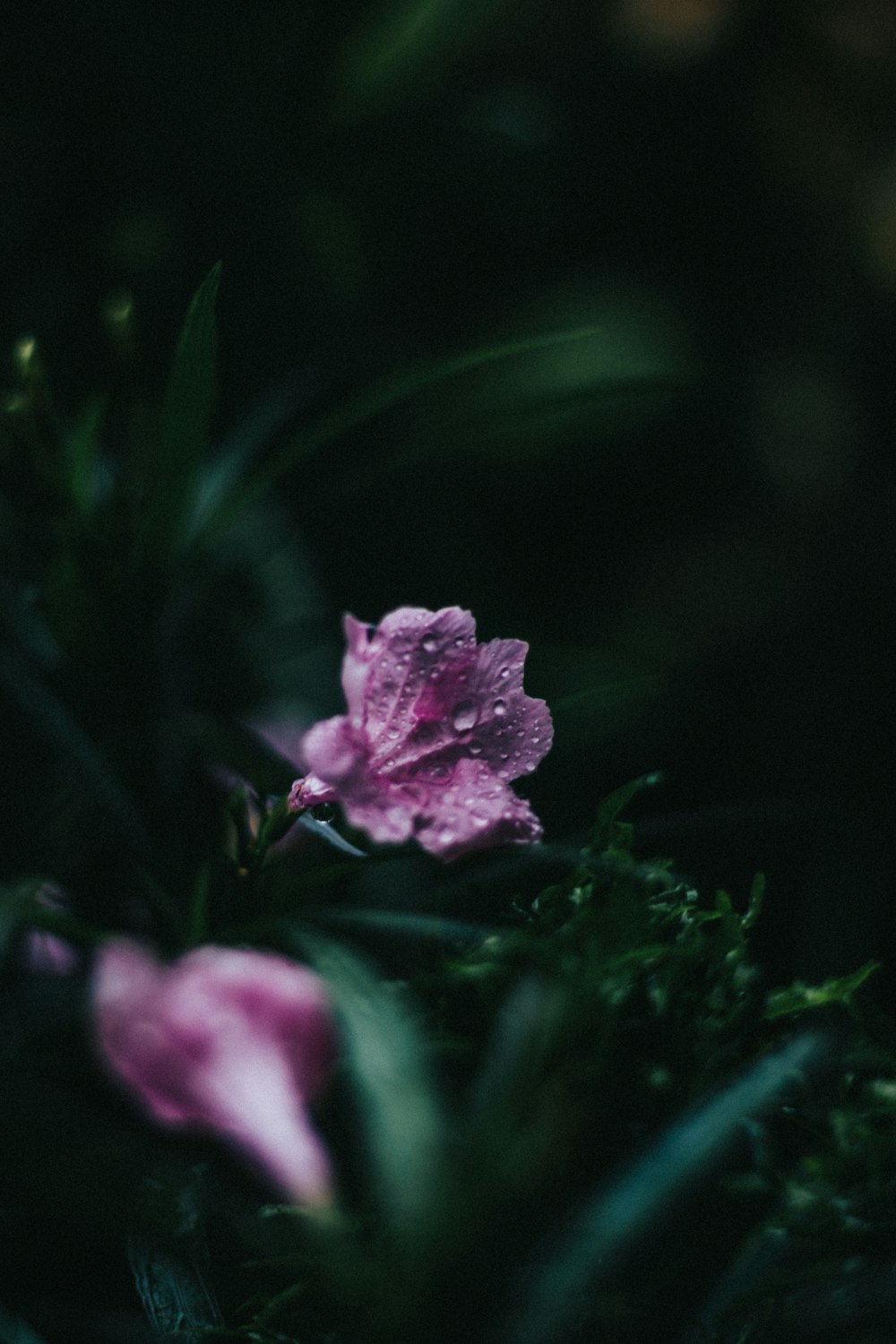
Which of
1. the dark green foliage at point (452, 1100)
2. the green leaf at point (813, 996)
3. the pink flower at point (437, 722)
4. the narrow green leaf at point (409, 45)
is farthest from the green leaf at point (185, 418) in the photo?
the narrow green leaf at point (409, 45)

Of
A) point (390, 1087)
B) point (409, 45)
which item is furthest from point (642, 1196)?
point (409, 45)

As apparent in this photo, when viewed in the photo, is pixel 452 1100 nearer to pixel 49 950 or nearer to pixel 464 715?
pixel 464 715

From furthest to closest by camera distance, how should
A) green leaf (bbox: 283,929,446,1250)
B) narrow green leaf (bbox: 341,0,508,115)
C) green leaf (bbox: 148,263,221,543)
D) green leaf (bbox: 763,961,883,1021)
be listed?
narrow green leaf (bbox: 341,0,508,115) < green leaf (bbox: 148,263,221,543) < green leaf (bbox: 763,961,883,1021) < green leaf (bbox: 283,929,446,1250)

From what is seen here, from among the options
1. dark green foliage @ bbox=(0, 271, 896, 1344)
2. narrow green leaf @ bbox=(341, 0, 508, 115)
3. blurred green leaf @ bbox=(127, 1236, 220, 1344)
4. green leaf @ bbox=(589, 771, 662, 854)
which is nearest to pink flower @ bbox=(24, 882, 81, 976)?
dark green foliage @ bbox=(0, 271, 896, 1344)

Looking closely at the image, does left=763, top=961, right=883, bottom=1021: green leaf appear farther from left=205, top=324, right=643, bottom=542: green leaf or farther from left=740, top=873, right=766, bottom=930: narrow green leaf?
left=205, top=324, right=643, bottom=542: green leaf

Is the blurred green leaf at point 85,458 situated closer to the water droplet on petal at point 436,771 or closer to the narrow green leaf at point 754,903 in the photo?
A: the water droplet on petal at point 436,771

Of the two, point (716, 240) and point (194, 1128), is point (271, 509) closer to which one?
point (194, 1128)

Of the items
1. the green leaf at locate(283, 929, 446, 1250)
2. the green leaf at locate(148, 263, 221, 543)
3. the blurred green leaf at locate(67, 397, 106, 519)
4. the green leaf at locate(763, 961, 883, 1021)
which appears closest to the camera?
the green leaf at locate(283, 929, 446, 1250)

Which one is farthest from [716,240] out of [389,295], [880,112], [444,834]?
[444,834]
